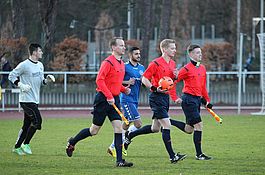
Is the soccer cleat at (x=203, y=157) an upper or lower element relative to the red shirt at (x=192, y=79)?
lower

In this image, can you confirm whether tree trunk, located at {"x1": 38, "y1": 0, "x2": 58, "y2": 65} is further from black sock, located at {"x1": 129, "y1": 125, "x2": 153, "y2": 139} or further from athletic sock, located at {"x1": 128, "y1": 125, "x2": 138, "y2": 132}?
black sock, located at {"x1": 129, "y1": 125, "x2": 153, "y2": 139}

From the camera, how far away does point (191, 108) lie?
14.3 m

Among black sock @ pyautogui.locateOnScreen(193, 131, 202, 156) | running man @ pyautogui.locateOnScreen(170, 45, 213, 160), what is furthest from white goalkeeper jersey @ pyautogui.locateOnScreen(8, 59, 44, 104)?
black sock @ pyautogui.locateOnScreen(193, 131, 202, 156)

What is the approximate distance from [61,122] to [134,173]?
41.2ft

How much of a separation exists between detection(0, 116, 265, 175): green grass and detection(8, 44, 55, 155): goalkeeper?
354 millimetres

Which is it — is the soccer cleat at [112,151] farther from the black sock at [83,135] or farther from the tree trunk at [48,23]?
the tree trunk at [48,23]

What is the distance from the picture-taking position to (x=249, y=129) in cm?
2083

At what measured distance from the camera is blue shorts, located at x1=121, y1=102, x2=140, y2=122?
15.6m

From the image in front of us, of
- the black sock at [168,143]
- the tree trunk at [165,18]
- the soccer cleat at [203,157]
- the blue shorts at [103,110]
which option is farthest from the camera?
the tree trunk at [165,18]

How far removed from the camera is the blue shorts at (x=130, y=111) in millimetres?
15602

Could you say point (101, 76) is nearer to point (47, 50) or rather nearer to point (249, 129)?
point (249, 129)

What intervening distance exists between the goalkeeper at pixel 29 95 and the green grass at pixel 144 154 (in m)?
0.35

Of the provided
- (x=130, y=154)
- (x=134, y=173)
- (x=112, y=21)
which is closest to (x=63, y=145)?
(x=130, y=154)

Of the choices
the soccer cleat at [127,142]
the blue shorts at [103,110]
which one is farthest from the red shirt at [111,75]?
the soccer cleat at [127,142]
